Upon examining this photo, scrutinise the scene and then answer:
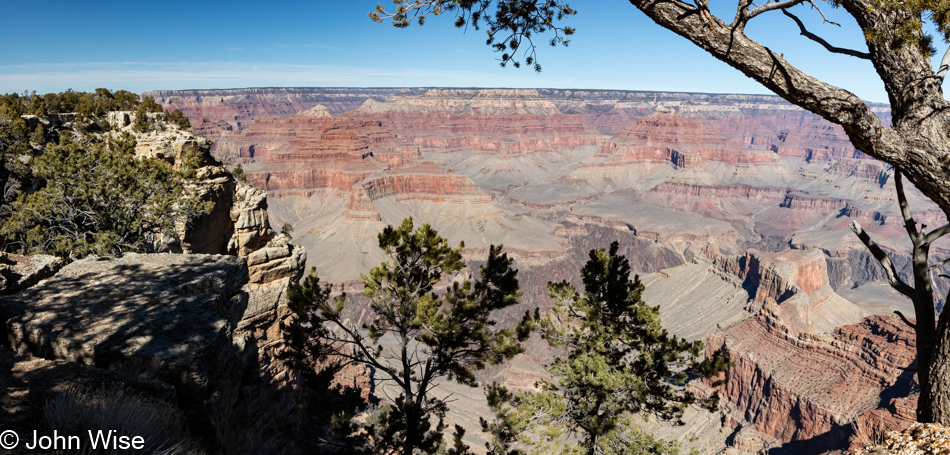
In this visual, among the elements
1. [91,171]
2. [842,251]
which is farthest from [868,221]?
[91,171]

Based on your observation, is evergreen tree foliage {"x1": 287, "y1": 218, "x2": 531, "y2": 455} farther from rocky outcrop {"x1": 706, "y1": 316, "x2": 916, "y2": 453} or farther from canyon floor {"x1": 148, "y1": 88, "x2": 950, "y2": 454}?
rocky outcrop {"x1": 706, "y1": 316, "x2": 916, "y2": 453}

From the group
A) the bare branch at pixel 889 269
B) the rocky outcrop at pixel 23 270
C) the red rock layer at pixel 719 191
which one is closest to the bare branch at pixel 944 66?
the bare branch at pixel 889 269

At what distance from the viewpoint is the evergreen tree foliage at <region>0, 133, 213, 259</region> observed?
11.1 meters

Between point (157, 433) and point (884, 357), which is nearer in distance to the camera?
point (157, 433)

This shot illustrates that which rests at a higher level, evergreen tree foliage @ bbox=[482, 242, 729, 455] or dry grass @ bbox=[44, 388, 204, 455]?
dry grass @ bbox=[44, 388, 204, 455]

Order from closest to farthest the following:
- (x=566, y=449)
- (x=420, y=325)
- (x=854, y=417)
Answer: (x=420, y=325) < (x=566, y=449) < (x=854, y=417)

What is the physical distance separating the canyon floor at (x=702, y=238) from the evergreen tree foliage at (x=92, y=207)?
11052 millimetres

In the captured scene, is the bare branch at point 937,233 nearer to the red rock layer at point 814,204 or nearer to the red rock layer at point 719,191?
the red rock layer at point 719,191

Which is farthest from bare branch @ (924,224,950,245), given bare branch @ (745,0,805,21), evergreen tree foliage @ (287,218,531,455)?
evergreen tree foliage @ (287,218,531,455)

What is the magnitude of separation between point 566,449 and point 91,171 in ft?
47.9

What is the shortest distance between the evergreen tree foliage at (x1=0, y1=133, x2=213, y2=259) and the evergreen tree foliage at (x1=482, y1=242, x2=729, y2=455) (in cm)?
1019

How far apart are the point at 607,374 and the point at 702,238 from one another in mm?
108989

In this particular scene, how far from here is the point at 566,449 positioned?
35.3 ft

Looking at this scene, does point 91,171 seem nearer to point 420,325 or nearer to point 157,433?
point 420,325
